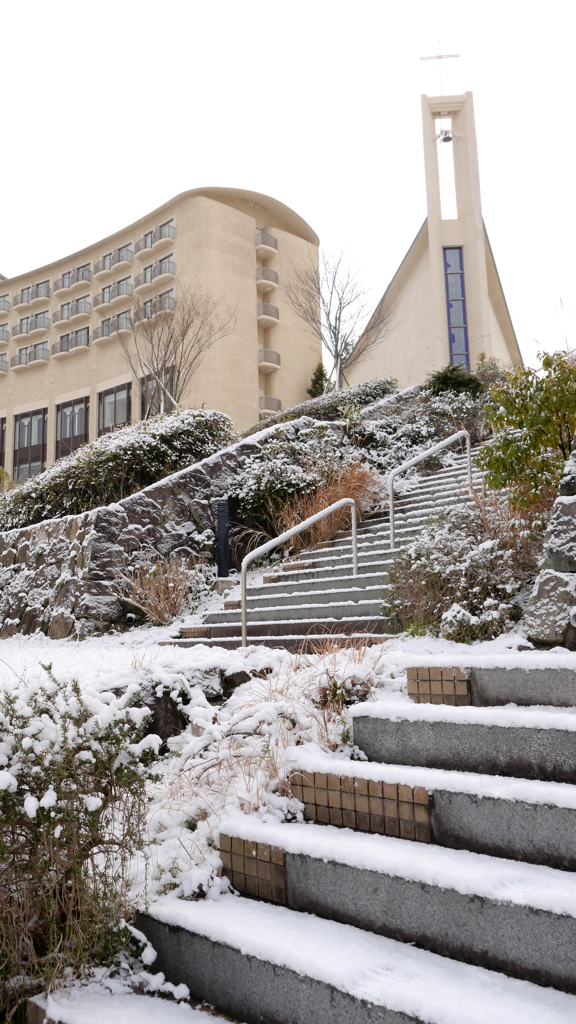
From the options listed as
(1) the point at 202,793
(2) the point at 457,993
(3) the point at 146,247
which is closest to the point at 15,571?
(1) the point at 202,793

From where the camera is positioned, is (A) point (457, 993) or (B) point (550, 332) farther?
(B) point (550, 332)

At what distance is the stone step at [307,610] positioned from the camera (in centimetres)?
545

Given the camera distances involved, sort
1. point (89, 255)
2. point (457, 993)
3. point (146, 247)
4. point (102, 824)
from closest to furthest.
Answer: point (457, 993) < point (102, 824) < point (146, 247) < point (89, 255)

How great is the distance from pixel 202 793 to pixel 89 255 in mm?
26885

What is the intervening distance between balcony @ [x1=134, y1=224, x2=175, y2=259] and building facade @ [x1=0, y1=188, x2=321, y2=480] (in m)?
0.04

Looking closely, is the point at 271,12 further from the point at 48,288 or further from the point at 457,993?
the point at 48,288

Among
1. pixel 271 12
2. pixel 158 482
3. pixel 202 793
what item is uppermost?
pixel 271 12

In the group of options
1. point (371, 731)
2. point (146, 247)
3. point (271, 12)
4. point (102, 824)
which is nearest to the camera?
point (102, 824)

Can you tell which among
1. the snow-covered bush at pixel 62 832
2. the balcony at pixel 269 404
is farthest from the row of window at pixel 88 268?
the snow-covered bush at pixel 62 832

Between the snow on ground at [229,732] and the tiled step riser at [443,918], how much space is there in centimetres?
39

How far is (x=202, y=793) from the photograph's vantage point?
2.88 m

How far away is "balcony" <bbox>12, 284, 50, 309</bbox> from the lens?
2756 centimetres

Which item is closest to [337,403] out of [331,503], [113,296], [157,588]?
[331,503]

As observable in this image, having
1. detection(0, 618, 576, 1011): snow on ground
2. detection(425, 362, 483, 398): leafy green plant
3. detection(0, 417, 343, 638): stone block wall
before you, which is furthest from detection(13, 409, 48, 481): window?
detection(0, 618, 576, 1011): snow on ground
